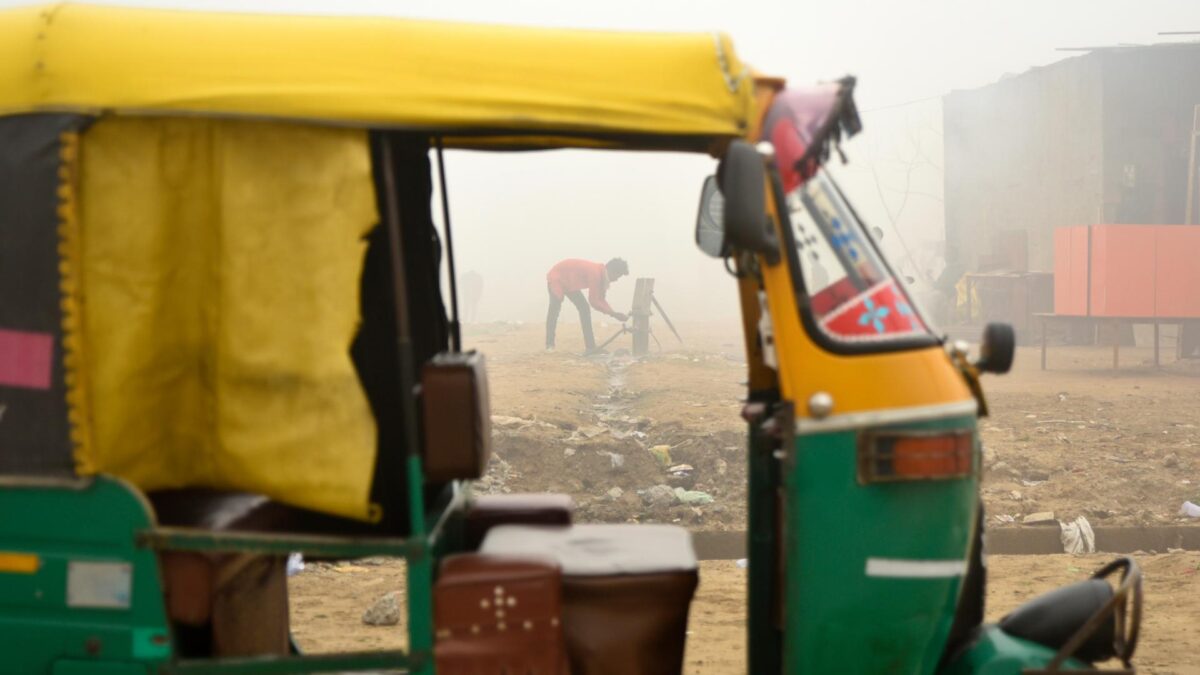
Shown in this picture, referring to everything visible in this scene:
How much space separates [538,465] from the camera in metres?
10.5

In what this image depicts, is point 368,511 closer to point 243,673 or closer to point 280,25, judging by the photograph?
point 243,673

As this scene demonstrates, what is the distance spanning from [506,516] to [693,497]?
Answer: 5.39m

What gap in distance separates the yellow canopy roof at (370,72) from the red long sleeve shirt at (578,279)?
60.4ft

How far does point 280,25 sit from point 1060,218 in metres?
26.2

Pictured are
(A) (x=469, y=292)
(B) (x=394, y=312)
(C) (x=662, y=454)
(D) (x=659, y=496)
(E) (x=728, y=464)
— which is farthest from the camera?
(A) (x=469, y=292)

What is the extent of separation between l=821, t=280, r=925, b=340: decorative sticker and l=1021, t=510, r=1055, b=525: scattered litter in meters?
5.88

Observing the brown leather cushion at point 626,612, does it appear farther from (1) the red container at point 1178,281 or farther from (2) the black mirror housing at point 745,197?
(1) the red container at point 1178,281

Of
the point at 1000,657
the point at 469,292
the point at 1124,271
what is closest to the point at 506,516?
the point at 1000,657

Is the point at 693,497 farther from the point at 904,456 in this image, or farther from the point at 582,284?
the point at 582,284

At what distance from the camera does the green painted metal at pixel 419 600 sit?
2.92 m

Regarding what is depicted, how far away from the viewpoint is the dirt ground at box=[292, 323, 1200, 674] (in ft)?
21.1

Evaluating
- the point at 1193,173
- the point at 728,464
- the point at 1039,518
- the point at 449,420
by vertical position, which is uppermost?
the point at 1193,173

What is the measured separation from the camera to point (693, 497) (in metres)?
9.30

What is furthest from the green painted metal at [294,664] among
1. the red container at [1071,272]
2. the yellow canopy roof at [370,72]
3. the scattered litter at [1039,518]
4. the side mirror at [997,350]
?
the red container at [1071,272]
